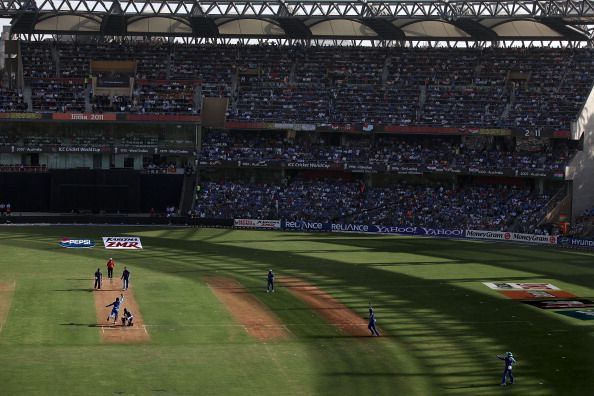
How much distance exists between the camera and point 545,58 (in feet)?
304

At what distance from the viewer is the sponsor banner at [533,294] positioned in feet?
168

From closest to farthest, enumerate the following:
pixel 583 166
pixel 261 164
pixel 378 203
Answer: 1. pixel 583 166
2. pixel 378 203
3. pixel 261 164

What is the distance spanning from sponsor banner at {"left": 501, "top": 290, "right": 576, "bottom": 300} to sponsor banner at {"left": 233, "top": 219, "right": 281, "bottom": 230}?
1312 inches

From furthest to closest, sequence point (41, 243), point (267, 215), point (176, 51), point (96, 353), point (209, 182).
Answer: point (176, 51), point (209, 182), point (267, 215), point (41, 243), point (96, 353)

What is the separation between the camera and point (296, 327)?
4209cm

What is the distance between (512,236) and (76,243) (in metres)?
34.6

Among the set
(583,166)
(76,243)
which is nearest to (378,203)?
(583,166)

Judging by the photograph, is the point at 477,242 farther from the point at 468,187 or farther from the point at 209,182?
the point at 209,182

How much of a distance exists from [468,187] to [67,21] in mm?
41622

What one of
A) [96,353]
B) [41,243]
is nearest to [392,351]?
[96,353]

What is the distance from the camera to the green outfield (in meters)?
32.9

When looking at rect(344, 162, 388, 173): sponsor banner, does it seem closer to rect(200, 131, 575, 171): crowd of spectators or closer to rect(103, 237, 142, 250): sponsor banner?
rect(200, 131, 575, 171): crowd of spectators

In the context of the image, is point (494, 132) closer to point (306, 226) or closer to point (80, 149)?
point (306, 226)

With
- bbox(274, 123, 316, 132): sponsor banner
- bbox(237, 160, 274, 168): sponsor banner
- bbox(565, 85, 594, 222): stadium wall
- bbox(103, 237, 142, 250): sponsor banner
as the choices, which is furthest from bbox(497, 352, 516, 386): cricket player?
bbox(274, 123, 316, 132): sponsor banner
